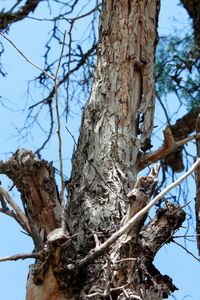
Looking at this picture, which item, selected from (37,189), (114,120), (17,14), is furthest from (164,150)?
(17,14)

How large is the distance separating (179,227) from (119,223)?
14cm

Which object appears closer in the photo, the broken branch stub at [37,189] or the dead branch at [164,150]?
the broken branch stub at [37,189]

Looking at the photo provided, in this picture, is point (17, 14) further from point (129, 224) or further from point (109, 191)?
point (129, 224)

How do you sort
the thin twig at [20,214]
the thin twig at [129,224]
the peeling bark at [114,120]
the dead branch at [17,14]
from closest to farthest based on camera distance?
1. the thin twig at [129,224]
2. the thin twig at [20,214]
3. the peeling bark at [114,120]
4. the dead branch at [17,14]

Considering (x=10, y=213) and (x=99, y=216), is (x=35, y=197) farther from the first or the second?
(x=99, y=216)

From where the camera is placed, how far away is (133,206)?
1.60 meters

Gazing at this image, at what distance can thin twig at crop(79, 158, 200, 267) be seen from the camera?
1460 mm

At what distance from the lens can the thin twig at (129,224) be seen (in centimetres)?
146

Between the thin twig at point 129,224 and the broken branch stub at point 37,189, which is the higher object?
the broken branch stub at point 37,189

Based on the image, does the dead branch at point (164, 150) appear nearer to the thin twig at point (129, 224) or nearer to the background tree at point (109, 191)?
the background tree at point (109, 191)

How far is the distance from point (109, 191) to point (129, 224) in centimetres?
41

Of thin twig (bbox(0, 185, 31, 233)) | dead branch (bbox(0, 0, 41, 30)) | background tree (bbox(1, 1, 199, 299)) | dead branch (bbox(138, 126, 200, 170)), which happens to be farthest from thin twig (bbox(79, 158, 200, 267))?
dead branch (bbox(0, 0, 41, 30))

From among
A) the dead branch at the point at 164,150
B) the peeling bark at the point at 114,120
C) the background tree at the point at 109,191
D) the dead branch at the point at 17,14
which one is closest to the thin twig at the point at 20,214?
the background tree at the point at 109,191

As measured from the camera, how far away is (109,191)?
6.19 ft
